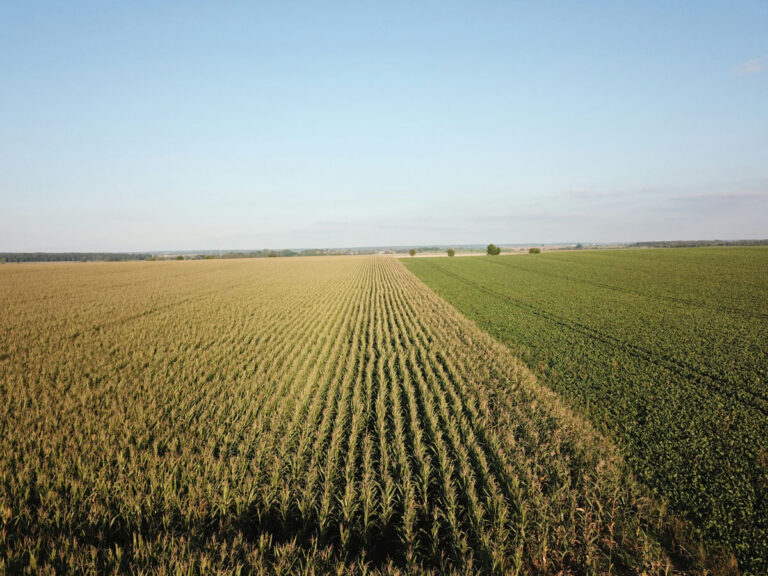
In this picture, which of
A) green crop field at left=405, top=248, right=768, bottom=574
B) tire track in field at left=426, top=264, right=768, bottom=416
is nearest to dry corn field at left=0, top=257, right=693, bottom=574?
green crop field at left=405, top=248, right=768, bottom=574

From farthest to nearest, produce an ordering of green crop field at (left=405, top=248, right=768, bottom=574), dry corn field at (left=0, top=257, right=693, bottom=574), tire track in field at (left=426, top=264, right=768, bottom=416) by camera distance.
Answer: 1. tire track in field at (left=426, top=264, right=768, bottom=416)
2. green crop field at (left=405, top=248, right=768, bottom=574)
3. dry corn field at (left=0, top=257, right=693, bottom=574)

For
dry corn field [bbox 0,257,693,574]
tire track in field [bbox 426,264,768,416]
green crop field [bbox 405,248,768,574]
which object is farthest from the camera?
tire track in field [bbox 426,264,768,416]

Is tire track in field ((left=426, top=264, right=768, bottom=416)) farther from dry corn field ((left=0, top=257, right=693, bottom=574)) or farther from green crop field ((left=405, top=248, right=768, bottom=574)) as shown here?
dry corn field ((left=0, top=257, right=693, bottom=574))

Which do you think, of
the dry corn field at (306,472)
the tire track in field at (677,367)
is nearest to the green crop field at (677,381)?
the tire track in field at (677,367)

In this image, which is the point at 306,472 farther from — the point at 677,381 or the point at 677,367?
the point at 677,367

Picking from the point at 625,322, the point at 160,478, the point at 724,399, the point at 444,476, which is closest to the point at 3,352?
the point at 160,478

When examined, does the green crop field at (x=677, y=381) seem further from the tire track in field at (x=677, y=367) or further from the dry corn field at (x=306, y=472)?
the dry corn field at (x=306, y=472)
